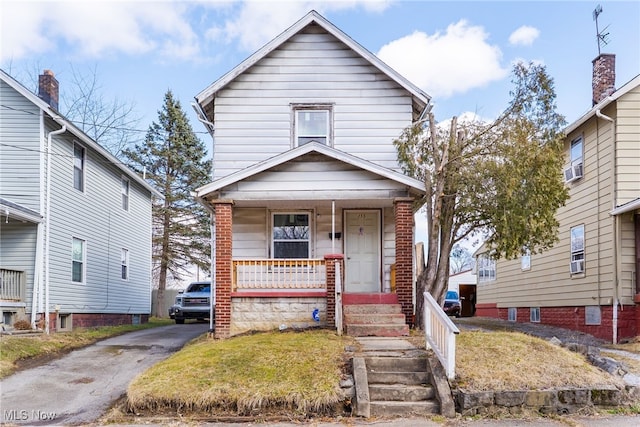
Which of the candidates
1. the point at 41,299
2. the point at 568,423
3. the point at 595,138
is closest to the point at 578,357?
the point at 568,423

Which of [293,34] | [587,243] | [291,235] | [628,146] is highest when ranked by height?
[293,34]

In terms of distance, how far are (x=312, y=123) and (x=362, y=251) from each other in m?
3.61

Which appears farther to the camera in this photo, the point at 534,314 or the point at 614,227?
the point at 534,314

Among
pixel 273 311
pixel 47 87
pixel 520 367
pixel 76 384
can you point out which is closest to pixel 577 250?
pixel 520 367

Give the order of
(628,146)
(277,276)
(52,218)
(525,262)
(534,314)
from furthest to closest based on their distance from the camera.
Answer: (525,262) → (534,314) → (52,218) → (628,146) → (277,276)

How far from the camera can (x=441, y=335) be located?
28.3ft

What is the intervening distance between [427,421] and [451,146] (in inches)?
266

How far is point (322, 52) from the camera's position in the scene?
48.4ft

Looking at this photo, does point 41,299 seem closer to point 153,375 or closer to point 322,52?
point 153,375

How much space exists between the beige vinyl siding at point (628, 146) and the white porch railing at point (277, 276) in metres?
7.84

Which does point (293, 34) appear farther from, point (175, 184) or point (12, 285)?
point (175, 184)

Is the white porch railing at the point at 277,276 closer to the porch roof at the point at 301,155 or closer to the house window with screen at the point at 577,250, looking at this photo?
the porch roof at the point at 301,155

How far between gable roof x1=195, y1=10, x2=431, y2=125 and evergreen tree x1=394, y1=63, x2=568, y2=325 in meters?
1.66

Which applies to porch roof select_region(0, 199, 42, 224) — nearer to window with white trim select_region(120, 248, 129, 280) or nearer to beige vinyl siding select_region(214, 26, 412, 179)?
beige vinyl siding select_region(214, 26, 412, 179)
